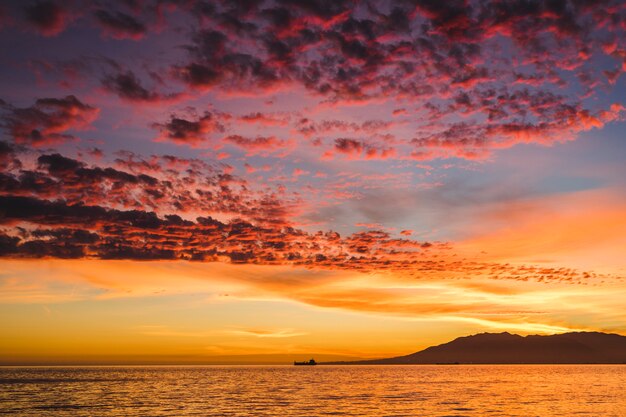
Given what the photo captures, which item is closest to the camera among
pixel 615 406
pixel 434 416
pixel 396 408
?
pixel 434 416

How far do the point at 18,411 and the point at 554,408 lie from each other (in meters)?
80.3

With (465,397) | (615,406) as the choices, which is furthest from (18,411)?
(615,406)

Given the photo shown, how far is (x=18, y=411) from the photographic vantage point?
82.4 m

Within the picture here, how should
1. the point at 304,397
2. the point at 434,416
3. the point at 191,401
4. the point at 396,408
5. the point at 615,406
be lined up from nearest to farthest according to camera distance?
the point at 434,416 → the point at 396,408 → the point at 615,406 → the point at 191,401 → the point at 304,397

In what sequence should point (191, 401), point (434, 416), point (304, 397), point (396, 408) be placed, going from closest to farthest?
1. point (434, 416)
2. point (396, 408)
3. point (191, 401)
4. point (304, 397)

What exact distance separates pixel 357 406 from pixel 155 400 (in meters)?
38.3

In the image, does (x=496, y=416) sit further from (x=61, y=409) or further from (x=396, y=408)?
(x=61, y=409)

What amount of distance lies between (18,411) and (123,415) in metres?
19.1

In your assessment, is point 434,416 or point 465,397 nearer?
point 434,416

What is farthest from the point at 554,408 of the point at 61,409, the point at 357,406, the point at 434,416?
the point at 61,409

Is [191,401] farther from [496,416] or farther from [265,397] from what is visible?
[496,416]

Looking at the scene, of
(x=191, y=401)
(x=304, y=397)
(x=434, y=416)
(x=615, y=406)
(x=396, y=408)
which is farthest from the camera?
(x=304, y=397)

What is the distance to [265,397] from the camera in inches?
4158

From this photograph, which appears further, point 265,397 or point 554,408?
point 265,397
